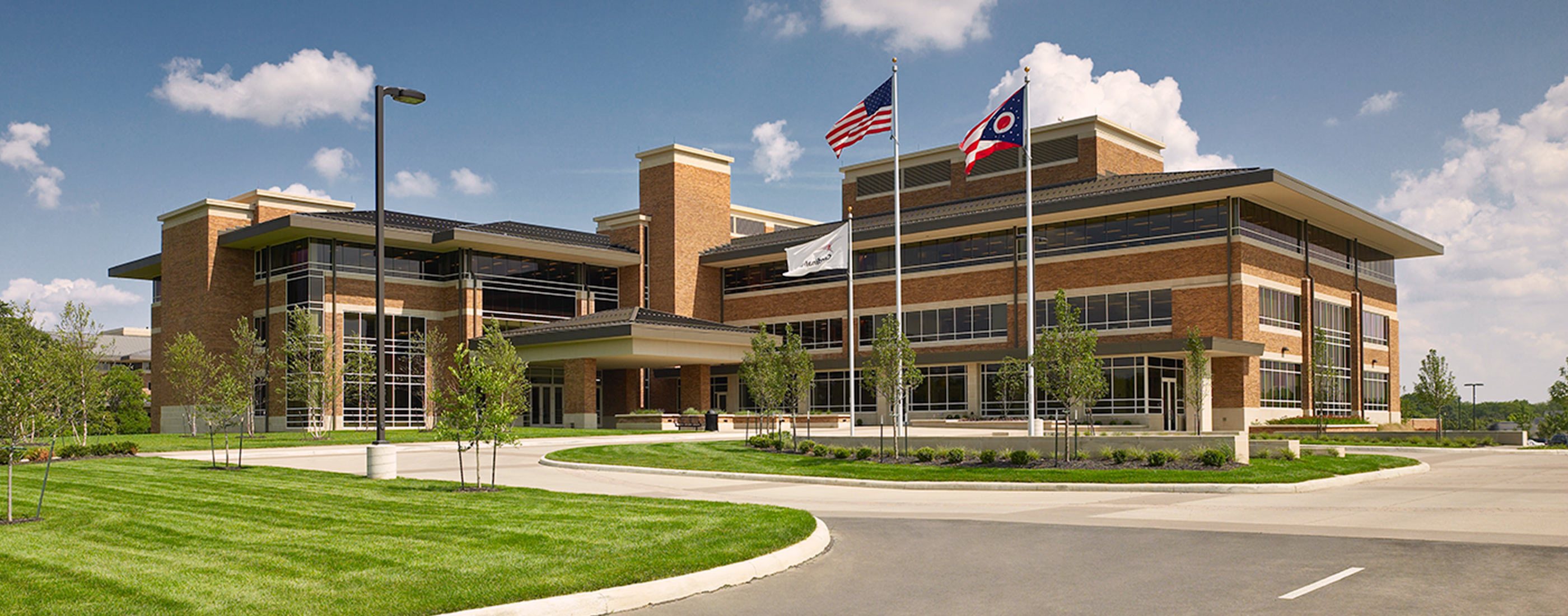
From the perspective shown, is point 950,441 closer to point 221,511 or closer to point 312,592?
point 221,511

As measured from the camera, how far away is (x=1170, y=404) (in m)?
46.1

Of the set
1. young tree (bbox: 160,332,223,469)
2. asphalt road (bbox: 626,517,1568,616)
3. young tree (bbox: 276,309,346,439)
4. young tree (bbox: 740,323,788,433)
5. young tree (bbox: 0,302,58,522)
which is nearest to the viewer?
asphalt road (bbox: 626,517,1568,616)

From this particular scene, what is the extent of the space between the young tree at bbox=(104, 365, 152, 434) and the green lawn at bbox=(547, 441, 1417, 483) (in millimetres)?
40358

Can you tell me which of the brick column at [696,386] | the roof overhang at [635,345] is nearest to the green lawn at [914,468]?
the roof overhang at [635,345]

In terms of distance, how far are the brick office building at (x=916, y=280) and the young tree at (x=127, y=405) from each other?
14.7 ft

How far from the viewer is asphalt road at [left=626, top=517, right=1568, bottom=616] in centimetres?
864

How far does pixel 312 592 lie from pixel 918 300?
152 feet

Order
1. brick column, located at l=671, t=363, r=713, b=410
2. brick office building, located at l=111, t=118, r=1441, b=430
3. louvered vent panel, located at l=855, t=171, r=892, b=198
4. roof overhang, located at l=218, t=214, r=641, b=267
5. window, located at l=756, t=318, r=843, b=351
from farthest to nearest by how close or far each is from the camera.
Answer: louvered vent panel, located at l=855, t=171, r=892, b=198
window, located at l=756, t=318, r=843, b=351
brick column, located at l=671, t=363, r=713, b=410
roof overhang, located at l=218, t=214, r=641, b=267
brick office building, located at l=111, t=118, r=1441, b=430

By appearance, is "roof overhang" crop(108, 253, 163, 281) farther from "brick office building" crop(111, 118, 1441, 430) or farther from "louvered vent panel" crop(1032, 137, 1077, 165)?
"louvered vent panel" crop(1032, 137, 1077, 165)

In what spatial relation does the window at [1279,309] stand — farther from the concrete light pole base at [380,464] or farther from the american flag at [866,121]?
the concrete light pole base at [380,464]

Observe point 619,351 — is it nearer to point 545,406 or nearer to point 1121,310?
point 545,406

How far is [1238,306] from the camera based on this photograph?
144ft

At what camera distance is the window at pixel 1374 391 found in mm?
53938

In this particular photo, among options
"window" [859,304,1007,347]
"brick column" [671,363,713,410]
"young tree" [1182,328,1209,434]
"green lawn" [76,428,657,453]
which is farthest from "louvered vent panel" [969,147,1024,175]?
"green lawn" [76,428,657,453]
